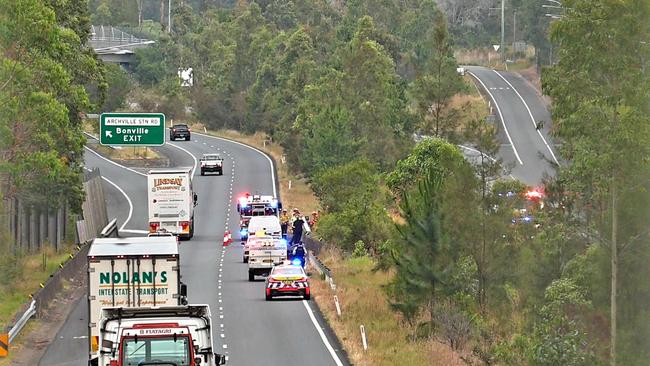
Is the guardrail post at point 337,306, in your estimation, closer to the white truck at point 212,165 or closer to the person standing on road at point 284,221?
the person standing on road at point 284,221

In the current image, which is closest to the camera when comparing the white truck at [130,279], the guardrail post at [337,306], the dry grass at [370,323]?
the white truck at [130,279]

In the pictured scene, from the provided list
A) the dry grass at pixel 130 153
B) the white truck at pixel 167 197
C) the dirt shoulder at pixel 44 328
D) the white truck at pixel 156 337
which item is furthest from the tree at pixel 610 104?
the dry grass at pixel 130 153

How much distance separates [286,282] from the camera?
50.6 m

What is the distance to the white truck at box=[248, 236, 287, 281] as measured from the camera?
2255 inches

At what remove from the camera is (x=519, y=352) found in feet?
133

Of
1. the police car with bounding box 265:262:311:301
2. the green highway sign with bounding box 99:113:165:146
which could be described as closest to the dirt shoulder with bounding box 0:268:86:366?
the police car with bounding box 265:262:311:301

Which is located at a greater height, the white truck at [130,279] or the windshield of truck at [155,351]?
the windshield of truck at [155,351]

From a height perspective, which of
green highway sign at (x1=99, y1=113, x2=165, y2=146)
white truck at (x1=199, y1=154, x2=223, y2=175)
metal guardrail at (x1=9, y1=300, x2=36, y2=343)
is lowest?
white truck at (x1=199, y1=154, x2=223, y2=175)

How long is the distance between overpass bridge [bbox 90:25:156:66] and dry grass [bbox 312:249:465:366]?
4033 inches

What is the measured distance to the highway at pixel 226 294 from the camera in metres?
39.1

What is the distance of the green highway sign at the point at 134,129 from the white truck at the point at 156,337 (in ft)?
155

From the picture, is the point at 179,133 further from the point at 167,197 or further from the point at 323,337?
the point at 323,337

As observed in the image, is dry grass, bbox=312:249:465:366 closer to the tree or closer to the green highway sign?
the tree

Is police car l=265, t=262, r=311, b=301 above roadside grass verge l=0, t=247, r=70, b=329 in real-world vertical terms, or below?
above
